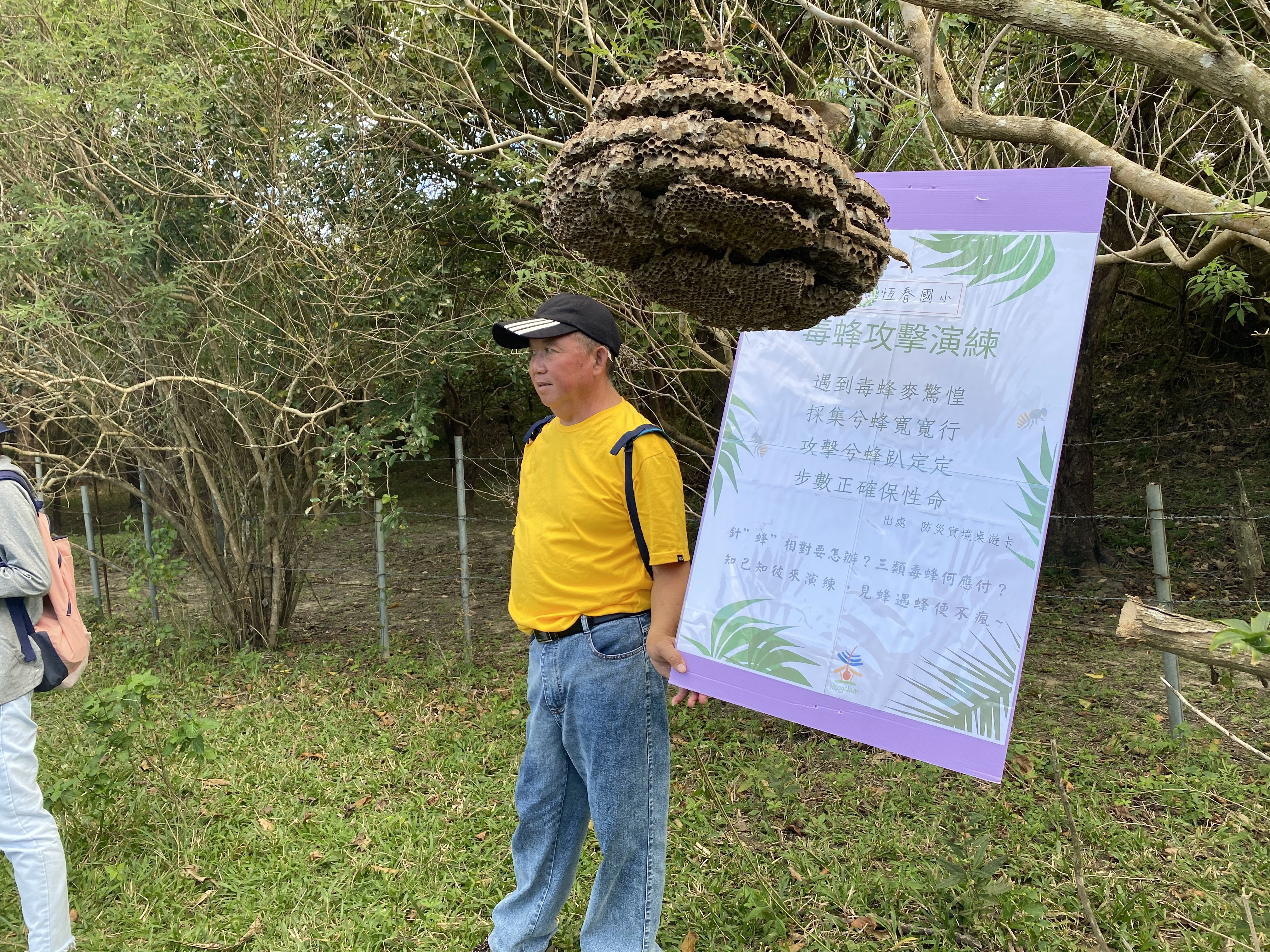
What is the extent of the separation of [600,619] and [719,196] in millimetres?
1358

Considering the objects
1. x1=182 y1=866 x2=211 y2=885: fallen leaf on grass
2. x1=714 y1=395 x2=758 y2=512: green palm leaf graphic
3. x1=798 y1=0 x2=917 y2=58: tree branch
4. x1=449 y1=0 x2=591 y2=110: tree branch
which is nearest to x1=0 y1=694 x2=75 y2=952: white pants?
x1=182 y1=866 x2=211 y2=885: fallen leaf on grass

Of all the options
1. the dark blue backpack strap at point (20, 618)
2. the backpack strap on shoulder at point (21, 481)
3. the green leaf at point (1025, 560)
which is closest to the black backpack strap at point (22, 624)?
the dark blue backpack strap at point (20, 618)

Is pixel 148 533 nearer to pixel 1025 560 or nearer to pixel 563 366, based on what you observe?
pixel 563 366

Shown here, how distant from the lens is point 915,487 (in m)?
2.12

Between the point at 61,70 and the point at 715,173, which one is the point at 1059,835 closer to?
the point at 715,173

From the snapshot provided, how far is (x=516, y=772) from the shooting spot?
172 inches

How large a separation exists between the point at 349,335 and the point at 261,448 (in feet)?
3.60

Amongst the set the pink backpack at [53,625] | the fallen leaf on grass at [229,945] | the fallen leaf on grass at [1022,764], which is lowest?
the fallen leaf on grass at [1022,764]

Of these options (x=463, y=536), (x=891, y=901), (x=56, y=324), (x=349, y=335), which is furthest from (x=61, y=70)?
(x=891, y=901)

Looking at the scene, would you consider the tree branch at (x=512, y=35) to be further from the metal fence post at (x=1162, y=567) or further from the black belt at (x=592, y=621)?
the metal fence post at (x=1162, y=567)

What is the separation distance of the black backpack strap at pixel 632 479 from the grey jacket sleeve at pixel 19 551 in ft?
6.33

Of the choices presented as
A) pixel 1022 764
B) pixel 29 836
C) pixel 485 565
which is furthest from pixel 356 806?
pixel 485 565

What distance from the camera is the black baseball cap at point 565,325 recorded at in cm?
242

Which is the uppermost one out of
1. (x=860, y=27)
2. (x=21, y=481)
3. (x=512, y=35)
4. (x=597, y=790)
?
(x=512, y=35)
